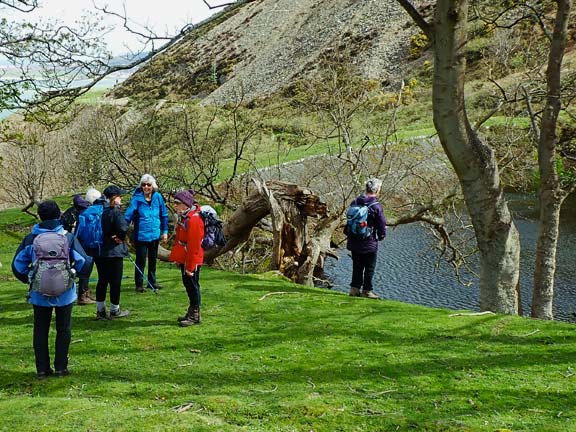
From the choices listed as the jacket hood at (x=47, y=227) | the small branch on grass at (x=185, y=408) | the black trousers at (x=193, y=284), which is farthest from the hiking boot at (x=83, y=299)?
the small branch on grass at (x=185, y=408)

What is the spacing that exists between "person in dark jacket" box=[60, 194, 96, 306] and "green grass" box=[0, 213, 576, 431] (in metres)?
0.42

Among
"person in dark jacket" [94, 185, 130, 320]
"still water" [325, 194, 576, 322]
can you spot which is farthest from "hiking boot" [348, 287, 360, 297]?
"still water" [325, 194, 576, 322]

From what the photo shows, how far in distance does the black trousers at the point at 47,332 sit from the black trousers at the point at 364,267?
18.0 ft

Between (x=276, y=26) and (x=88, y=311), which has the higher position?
(x=276, y=26)

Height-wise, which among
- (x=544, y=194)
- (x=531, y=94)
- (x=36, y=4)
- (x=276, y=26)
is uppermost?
(x=276, y=26)

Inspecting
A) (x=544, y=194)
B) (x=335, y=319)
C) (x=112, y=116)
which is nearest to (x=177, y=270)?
(x=335, y=319)

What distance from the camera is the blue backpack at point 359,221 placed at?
1023 cm

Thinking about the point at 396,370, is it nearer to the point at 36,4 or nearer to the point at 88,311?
the point at 88,311

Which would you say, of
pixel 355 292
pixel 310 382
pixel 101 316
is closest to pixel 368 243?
pixel 355 292

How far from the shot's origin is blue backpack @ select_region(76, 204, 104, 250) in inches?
338

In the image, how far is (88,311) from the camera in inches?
388

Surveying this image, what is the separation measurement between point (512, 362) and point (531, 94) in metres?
7.77

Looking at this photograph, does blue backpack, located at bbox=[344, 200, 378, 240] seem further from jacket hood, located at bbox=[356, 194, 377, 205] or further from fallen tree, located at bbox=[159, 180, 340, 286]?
fallen tree, located at bbox=[159, 180, 340, 286]

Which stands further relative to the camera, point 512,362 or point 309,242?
point 309,242
